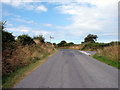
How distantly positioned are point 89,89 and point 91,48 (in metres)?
39.8

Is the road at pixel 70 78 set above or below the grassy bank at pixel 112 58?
below

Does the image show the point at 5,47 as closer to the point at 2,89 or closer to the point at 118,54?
the point at 2,89

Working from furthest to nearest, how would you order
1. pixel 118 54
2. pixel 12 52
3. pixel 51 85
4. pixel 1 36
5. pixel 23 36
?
1. pixel 23 36
2. pixel 118 54
3. pixel 12 52
4. pixel 1 36
5. pixel 51 85

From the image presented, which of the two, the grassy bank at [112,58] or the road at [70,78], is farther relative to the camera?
the grassy bank at [112,58]

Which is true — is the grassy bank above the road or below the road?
above

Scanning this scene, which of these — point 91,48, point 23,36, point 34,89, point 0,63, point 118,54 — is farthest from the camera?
point 91,48

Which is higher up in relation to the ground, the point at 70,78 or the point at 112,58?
the point at 112,58

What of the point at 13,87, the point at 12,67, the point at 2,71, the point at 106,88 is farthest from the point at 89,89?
the point at 12,67

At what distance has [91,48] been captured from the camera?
43.2 metres

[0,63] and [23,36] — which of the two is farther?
[23,36]

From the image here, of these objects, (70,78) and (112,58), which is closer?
(70,78)

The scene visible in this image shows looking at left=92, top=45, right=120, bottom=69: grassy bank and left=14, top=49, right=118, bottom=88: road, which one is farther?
left=92, top=45, right=120, bottom=69: grassy bank

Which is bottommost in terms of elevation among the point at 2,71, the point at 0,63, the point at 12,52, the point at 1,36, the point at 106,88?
the point at 106,88

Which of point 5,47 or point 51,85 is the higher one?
point 5,47
